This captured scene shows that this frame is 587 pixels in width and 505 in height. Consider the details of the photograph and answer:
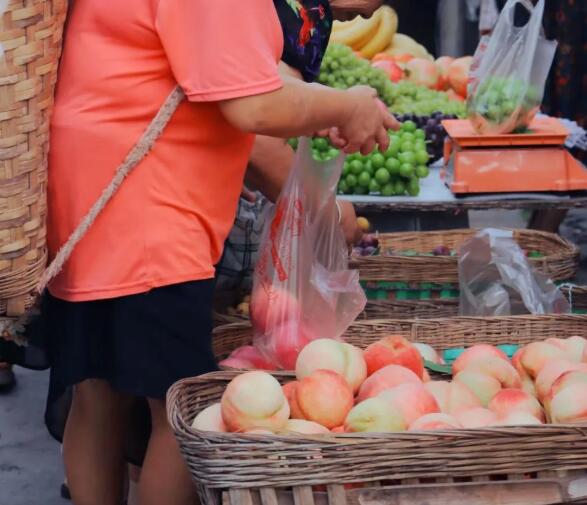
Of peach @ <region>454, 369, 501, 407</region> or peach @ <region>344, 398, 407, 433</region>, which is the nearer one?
peach @ <region>344, 398, 407, 433</region>

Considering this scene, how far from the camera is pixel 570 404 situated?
5.49 ft

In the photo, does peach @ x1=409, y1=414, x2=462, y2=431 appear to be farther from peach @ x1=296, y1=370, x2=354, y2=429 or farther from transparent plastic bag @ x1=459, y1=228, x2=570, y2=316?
transparent plastic bag @ x1=459, y1=228, x2=570, y2=316

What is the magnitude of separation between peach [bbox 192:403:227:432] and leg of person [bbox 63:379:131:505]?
535mm

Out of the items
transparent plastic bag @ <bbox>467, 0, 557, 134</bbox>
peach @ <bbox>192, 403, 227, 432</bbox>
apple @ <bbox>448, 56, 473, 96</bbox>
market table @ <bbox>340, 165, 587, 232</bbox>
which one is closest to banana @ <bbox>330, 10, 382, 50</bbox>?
apple @ <bbox>448, 56, 473, 96</bbox>

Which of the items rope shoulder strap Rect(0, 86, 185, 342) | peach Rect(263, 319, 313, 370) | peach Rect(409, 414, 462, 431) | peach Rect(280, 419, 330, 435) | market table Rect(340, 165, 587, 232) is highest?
rope shoulder strap Rect(0, 86, 185, 342)

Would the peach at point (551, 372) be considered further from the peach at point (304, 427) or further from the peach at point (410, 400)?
the peach at point (304, 427)

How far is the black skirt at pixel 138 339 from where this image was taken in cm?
199

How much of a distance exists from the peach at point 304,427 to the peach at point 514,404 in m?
0.29

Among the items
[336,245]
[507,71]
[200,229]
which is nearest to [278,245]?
[336,245]

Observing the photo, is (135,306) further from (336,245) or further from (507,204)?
(507,204)

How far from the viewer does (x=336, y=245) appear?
243cm

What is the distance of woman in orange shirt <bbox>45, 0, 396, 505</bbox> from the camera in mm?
1803

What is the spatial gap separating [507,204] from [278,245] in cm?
132

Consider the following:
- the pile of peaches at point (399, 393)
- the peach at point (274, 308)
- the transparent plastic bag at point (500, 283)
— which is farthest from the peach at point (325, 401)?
the transparent plastic bag at point (500, 283)
